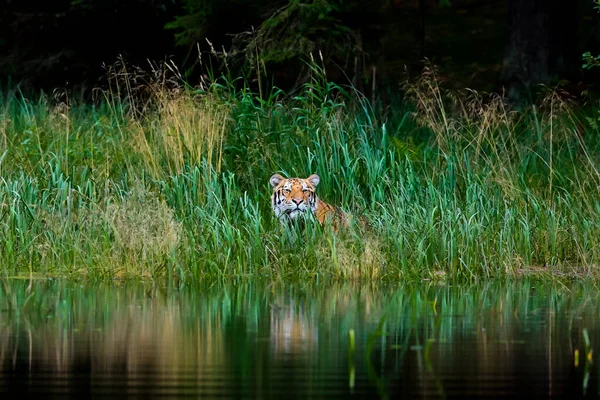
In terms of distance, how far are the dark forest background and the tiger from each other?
2534mm

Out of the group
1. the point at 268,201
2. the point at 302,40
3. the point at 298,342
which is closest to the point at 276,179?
the point at 268,201

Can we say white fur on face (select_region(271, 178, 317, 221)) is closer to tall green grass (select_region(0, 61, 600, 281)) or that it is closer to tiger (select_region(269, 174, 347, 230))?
tiger (select_region(269, 174, 347, 230))

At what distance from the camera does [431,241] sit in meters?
11.1

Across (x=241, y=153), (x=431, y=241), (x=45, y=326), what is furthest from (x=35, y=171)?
(x=45, y=326)

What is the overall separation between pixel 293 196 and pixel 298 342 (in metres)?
4.45

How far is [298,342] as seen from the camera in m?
7.53

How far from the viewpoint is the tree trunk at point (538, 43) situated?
58.1 feet

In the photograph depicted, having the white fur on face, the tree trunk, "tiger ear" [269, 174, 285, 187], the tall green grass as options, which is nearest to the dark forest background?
the tree trunk

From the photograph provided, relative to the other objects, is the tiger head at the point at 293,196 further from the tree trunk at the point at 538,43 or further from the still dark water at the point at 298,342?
the tree trunk at the point at 538,43

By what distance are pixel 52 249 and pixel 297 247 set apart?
2.12 metres

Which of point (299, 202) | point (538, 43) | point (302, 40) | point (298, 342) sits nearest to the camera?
point (298, 342)

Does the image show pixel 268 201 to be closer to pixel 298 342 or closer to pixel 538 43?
pixel 298 342

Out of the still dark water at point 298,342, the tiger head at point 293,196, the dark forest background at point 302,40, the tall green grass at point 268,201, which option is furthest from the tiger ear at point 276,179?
the dark forest background at point 302,40

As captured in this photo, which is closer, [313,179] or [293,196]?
[293,196]
